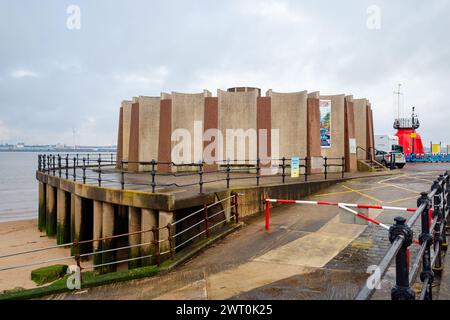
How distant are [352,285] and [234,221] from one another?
15.9 ft

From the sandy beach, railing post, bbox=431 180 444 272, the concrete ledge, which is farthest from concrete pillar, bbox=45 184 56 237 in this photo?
railing post, bbox=431 180 444 272

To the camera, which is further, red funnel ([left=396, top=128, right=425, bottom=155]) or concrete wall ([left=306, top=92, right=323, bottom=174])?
red funnel ([left=396, top=128, right=425, bottom=155])

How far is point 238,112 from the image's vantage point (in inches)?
792

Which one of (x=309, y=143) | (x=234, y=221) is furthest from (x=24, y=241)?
(x=309, y=143)

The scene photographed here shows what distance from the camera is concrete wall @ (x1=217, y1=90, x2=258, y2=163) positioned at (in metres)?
20.0

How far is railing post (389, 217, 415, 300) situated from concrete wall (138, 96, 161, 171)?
66.1 feet

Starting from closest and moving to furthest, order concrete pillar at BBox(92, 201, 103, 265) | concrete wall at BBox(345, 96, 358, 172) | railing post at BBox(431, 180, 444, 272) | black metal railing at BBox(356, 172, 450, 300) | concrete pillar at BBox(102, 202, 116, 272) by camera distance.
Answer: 1. black metal railing at BBox(356, 172, 450, 300)
2. railing post at BBox(431, 180, 444, 272)
3. concrete pillar at BBox(102, 202, 116, 272)
4. concrete pillar at BBox(92, 201, 103, 265)
5. concrete wall at BBox(345, 96, 358, 172)

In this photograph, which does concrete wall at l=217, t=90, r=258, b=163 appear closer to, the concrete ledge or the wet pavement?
the wet pavement

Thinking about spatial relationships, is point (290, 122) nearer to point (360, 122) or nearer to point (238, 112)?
point (238, 112)

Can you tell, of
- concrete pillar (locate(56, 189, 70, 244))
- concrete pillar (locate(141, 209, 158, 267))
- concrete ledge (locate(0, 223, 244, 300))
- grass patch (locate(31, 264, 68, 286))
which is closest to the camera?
concrete ledge (locate(0, 223, 244, 300))
